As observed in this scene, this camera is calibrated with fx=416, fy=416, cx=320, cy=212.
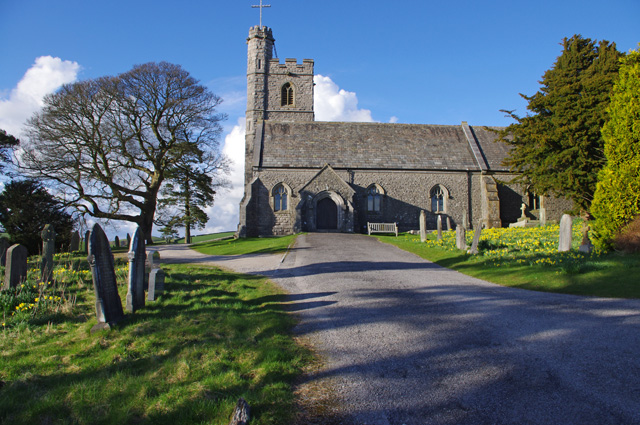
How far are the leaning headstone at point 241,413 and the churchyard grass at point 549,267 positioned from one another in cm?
790

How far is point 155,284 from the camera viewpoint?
8797 millimetres

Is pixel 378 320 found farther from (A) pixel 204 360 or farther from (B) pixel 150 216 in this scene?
(B) pixel 150 216

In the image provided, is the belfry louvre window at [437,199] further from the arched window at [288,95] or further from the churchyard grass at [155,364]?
the churchyard grass at [155,364]

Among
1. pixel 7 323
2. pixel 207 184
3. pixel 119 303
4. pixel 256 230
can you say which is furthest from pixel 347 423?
pixel 207 184

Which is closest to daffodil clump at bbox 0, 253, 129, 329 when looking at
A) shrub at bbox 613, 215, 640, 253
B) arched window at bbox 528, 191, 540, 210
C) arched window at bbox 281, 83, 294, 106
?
shrub at bbox 613, 215, 640, 253

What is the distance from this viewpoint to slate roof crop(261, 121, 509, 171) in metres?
31.3

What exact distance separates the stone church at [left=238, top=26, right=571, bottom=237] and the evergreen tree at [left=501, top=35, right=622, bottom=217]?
6.14 m

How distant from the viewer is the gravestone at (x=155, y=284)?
8.49m

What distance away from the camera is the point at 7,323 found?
723 centimetres

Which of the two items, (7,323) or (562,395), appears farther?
(7,323)

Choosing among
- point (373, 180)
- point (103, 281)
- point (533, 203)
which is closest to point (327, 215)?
point (373, 180)

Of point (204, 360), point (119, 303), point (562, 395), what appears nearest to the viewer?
point (562, 395)

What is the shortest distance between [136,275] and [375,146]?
2695cm

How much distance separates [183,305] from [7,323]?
2.91 m
